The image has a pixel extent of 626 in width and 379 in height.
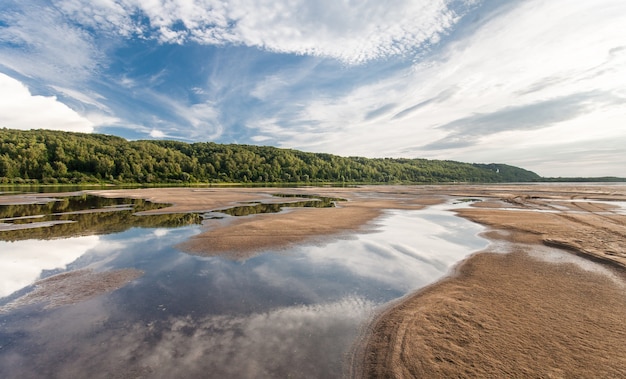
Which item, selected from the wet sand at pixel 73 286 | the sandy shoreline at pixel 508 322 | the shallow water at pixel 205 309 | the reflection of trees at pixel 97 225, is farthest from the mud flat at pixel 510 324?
the reflection of trees at pixel 97 225

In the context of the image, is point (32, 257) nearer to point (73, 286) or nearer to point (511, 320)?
point (73, 286)

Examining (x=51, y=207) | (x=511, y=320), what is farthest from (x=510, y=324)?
(x=51, y=207)

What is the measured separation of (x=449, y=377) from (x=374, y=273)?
6395 mm

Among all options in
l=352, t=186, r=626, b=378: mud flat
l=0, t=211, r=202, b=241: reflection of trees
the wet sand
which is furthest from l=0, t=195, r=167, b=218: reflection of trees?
l=352, t=186, r=626, b=378: mud flat

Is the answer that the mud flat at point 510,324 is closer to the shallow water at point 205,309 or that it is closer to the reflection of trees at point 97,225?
the shallow water at point 205,309

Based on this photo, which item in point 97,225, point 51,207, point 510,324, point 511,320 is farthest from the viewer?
point 51,207

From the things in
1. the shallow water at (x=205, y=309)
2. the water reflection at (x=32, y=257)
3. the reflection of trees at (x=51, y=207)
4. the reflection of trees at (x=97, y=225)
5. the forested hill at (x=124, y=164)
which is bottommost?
the shallow water at (x=205, y=309)

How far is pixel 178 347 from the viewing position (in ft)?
20.8

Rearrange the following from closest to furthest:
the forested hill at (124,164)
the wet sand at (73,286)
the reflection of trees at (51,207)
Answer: the wet sand at (73,286) → the reflection of trees at (51,207) → the forested hill at (124,164)

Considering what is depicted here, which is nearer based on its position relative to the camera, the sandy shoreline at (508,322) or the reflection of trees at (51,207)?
the sandy shoreline at (508,322)

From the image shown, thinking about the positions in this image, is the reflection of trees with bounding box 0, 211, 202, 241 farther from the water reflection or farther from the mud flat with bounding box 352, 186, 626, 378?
the mud flat with bounding box 352, 186, 626, 378

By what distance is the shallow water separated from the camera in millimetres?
5789

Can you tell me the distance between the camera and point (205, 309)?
27.1 ft

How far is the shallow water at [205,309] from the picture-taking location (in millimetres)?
5789
